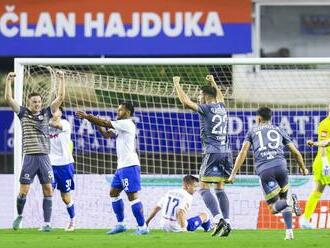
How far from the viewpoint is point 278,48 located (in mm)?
26609

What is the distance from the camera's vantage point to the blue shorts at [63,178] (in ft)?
59.6

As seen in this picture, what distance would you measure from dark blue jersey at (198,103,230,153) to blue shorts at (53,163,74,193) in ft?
8.65

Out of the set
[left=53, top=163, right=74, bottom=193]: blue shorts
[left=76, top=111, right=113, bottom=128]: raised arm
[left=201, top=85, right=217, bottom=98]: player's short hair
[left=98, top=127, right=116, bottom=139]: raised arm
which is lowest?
[left=53, top=163, right=74, bottom=193]: blue shorts

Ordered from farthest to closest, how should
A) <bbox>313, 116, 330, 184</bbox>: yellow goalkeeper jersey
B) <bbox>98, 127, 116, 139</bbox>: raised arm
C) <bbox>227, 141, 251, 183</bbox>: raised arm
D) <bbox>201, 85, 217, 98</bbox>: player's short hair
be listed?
1. <bbox>313, 116, 330, 184</bbox>: yellow goalkeeper jersey
2. <bbox>98, 127, 116, 139</bbox>: raised arm
3. <bbox>201, 85, 217, 98</bbox>: player's short hair
4. <bbox>227, 141, 251, 183</bbox>: raised arm

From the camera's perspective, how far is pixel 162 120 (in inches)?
854

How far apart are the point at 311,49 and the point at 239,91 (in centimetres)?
502

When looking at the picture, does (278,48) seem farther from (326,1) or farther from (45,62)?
(45,62)

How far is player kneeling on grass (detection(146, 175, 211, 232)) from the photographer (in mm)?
18422

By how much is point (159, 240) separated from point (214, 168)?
156 centimetres

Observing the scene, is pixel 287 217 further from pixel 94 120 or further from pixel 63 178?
pixel 63 178

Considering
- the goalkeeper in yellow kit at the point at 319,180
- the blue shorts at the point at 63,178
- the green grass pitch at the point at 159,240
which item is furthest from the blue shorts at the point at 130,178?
the goalkeeper in yellow kit at the point at 319,180

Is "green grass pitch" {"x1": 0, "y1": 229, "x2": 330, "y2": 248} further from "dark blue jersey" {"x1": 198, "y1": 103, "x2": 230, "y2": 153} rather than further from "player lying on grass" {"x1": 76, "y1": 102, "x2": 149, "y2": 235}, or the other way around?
"dark blue jersey" {"x1": 198, "y1": 103, "x2": 230, "y2": 153}

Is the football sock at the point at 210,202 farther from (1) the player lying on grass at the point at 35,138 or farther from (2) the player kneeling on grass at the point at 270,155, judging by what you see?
(1) the player lying on grass at the point at 35,138

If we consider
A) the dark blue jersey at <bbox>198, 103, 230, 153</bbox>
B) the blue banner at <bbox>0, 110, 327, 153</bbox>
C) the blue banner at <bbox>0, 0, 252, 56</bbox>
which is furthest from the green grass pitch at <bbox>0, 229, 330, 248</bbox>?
the blue banner at <bbox>0, 0, 252, 56</bbox>
